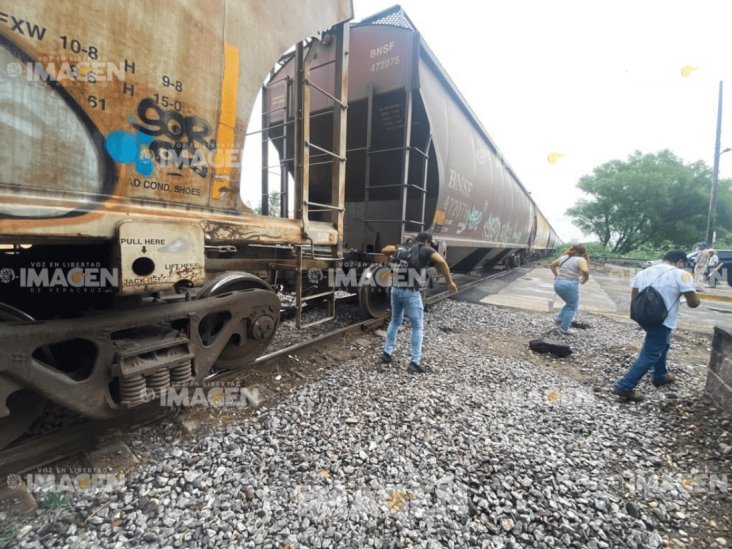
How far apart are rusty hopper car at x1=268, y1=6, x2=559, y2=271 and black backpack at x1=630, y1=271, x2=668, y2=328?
2.67 meters

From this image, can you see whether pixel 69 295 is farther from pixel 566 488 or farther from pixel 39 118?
pixel 566 488

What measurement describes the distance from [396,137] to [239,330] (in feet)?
12.1

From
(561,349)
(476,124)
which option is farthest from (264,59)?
(476,124)

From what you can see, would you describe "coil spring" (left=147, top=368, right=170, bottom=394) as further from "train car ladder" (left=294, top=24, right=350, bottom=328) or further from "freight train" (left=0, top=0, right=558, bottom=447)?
"train car ladder" (left=294, top=24, right=350, bottom=328)

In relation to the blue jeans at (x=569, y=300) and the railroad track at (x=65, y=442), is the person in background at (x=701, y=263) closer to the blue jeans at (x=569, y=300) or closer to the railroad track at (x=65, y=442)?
the blue jeans at (x=569, y=300)

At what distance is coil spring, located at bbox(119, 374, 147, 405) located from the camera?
1.97 metres

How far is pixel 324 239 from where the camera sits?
3.49 metres

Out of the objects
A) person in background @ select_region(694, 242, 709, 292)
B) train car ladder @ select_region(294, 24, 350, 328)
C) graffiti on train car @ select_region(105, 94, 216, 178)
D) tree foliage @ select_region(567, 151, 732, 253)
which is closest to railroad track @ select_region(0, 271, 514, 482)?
train car ladder @ select_region(294, 24, 350, 328)

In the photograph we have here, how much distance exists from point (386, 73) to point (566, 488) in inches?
202

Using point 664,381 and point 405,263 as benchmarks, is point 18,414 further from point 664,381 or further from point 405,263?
point 664,381

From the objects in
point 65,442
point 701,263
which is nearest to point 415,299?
point 65,442

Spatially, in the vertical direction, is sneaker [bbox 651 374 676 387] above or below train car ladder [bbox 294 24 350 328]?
below

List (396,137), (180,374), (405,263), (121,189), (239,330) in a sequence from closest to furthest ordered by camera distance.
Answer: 1. (121,189)
2. (180,374)
3. (239,330)
4. (405,263)
5. (396,137)

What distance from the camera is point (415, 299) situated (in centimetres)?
395
